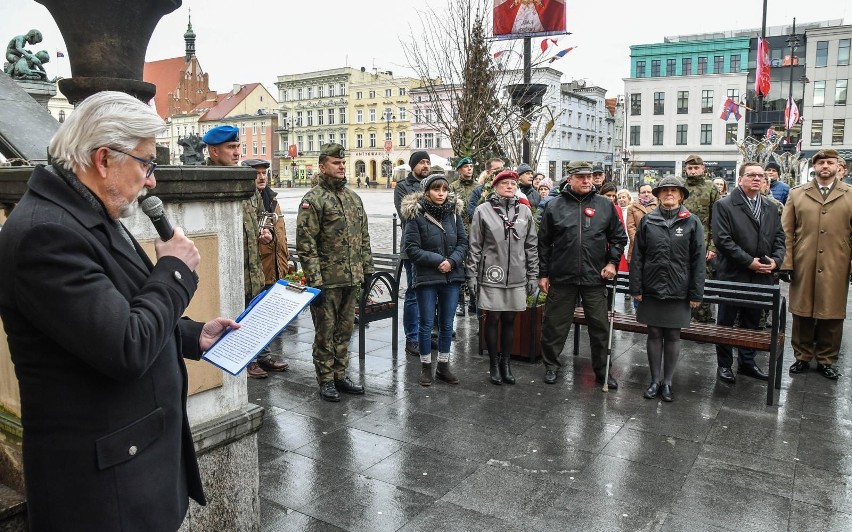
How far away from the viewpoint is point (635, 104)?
76.6 metres

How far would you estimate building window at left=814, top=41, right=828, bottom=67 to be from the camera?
68.1 meters

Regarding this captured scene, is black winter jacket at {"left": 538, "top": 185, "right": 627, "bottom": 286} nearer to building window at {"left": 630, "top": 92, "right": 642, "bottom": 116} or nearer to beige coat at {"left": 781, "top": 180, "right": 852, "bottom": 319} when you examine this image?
beige coat at {"left": 781, "top": 180, "right": 852, "bottom": 319}

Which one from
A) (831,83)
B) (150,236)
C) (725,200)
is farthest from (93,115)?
(831,83)

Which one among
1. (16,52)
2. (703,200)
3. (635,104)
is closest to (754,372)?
(703,200)

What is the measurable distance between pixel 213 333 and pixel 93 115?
888mm

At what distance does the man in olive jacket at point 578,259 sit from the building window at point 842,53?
246 feet

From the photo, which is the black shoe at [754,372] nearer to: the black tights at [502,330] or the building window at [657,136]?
the black tights at [502,330]

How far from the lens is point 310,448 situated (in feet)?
15.7

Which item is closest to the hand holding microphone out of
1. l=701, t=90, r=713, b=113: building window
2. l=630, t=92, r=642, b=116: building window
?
l=701, t=90, r=713, b=113: building window

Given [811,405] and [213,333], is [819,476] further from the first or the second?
[213,333]

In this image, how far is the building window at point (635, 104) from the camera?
7594 centimetres

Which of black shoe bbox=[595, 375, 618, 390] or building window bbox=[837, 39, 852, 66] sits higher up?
building window bbox=[837, 39, 852, 66]

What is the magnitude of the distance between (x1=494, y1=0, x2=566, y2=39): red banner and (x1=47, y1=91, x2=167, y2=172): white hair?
10004 millimetres

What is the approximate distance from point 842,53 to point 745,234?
74.2 meters
